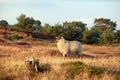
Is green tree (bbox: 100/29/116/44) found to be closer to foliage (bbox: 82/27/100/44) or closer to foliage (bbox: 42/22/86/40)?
foliage (bbox: 82/27/100/44)

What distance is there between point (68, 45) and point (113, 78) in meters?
9.65

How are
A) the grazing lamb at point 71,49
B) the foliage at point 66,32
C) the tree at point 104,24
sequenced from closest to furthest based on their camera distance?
the grazing lamb at point 71,49, the foliage at point 66,32, the tree at point 104,24

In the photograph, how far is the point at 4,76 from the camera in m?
13.3

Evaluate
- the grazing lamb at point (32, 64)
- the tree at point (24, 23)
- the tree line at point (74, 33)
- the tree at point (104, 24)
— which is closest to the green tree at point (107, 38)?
the tree line at point (74, 33)

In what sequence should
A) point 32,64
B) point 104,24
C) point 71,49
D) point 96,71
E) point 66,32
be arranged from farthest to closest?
1. point 104,24
2. point 66,32
3. point 71,49
4. point 96,71
5. point 32,64

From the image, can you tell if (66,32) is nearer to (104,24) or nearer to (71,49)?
(104,24)

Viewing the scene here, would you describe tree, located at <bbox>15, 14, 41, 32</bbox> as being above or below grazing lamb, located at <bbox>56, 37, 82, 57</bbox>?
above

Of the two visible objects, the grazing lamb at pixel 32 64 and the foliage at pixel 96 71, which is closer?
the grazing lamb at pixel 32 64

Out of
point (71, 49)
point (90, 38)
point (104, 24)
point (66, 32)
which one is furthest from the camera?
point (104, 24)

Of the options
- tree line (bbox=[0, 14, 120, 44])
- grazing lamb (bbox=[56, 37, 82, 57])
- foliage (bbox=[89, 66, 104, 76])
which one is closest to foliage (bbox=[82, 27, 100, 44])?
tree line (bbox=[0, 14, 120, 44])

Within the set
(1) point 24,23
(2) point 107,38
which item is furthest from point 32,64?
(1) point 24,23

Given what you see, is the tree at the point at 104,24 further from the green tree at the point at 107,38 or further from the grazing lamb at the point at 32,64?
the grazing lamb at the point at 32,64

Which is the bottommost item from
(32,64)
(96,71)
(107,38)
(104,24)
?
(107,38)

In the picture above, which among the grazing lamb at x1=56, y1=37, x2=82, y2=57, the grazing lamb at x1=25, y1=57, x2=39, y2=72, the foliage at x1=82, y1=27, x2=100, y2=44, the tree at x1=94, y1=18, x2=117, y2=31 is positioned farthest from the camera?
the tree at x1=94, y1=18, x2=117, y2=31
